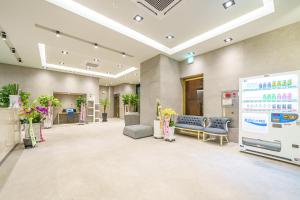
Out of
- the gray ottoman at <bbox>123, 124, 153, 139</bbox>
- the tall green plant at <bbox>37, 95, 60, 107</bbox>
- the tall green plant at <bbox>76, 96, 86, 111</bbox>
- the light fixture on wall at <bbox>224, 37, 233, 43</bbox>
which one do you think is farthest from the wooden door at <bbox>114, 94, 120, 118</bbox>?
the light fixture on wall at <bbox>224, 37, 233, 43</bbox>

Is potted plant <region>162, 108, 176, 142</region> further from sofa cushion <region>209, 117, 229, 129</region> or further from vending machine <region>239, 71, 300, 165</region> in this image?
vending machine <region>239, 71, 300, 165</region>

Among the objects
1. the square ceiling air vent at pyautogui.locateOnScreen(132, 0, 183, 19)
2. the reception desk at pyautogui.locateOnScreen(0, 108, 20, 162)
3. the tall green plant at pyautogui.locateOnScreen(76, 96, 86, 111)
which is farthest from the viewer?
the tall green plant at pyautogui.locateOnScreen(76, 96, 86, 111)

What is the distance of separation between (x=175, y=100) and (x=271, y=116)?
11.7ft

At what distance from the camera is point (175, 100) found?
6328mm

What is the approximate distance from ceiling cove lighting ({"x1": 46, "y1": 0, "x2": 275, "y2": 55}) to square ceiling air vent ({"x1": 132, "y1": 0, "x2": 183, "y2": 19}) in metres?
1.19

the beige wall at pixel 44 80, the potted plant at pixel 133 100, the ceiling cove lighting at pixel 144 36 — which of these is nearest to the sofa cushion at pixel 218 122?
the ceiling cove lighting at pixel 144 36

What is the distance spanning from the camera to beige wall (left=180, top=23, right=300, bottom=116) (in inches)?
145

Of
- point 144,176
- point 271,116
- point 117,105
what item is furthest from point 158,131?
point 117,105

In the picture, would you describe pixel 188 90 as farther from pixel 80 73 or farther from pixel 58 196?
pixel 80 73

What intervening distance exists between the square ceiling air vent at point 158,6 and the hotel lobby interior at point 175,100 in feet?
0.08

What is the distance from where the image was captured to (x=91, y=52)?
5.74 meters

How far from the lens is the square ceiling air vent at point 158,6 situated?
291 centimetres

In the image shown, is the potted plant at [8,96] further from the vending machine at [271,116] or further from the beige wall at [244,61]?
the vending machine at [271,116]

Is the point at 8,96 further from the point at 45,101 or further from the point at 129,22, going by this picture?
the point at 129,22
